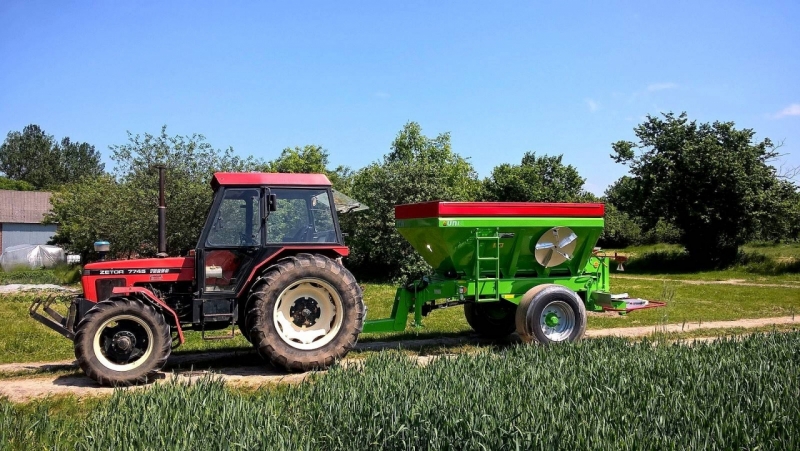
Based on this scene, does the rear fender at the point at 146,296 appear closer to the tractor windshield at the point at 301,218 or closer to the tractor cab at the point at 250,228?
the tractor cab at the point at 250,228

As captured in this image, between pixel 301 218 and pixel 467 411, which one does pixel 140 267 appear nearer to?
pixel 301 218

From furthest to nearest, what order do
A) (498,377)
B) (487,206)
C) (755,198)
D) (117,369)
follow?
(755,198), (487,206), (117,369), (498,377)

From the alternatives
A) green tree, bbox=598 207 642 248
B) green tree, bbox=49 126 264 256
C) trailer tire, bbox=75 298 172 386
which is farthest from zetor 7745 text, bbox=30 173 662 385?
green tree, bbox=598 207 642 248

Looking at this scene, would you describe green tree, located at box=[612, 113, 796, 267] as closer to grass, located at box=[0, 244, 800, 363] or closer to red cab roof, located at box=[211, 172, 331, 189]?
grass, located at box=[0, 244, 800, 363]

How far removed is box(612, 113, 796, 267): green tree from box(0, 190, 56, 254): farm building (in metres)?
44.3

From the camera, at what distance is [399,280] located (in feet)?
69.5

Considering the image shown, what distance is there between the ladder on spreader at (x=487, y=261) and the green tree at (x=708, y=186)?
66.5ft

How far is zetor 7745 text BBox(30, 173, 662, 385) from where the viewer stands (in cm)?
747

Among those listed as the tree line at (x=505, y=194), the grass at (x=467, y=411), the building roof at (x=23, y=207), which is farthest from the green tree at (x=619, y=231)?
the building roof at (x=23, y=207)

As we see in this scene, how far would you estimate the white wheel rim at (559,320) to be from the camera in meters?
9.44

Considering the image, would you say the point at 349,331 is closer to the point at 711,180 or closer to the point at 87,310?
the point at 87,310

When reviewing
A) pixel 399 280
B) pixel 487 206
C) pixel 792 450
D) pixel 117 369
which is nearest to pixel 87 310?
pixel 117 369

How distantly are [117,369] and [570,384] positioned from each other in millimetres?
5189

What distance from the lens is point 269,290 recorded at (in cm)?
773
